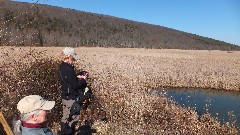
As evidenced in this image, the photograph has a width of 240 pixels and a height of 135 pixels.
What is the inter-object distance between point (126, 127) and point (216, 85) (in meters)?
13.3

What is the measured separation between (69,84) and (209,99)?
38.5 ft

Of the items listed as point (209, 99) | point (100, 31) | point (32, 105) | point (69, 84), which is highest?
point (100, 31)

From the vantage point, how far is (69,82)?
6.31m

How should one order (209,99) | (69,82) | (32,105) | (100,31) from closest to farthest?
(32,105), (69,82), (209,99), (100,31)

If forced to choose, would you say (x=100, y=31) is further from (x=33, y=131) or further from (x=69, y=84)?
(x=33, y=131)

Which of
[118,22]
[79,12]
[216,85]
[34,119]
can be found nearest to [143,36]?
[118,22]

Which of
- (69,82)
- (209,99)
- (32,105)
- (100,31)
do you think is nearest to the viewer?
(32,105)

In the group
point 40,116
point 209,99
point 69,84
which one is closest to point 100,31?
point 209,99

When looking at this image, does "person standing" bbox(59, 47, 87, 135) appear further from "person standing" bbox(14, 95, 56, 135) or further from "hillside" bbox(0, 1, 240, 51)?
"hillside" bbox(0, 1, 240, 51)

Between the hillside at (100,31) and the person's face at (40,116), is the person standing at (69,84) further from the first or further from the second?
the hillside at (100,31)

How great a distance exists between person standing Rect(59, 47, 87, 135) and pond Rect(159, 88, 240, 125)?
8398 mm

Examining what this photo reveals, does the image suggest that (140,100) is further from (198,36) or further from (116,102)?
(198,36)

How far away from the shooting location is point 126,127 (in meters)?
8.34

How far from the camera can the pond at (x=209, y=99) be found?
15.1 metres
